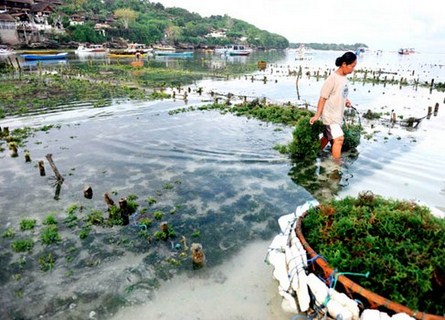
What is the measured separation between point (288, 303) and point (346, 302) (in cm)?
115

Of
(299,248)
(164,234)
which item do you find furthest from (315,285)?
(164,234)

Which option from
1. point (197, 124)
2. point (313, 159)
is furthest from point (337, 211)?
point (197, 124)

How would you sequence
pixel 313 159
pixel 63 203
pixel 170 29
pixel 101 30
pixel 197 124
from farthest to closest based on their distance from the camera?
1. pixel 170 29
2. pixel 101 30
3. pixel 197 124
4. pixel 313 159
5. pixel 63 203

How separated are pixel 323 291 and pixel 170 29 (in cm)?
15761


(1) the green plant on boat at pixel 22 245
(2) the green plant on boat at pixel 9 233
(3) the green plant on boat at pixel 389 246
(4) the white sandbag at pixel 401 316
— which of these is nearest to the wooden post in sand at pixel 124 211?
(1) the green plant on boat at pixel 22 245

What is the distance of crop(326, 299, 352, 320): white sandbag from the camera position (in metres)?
3.92

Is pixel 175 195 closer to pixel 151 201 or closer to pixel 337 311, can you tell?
pixel 151 201

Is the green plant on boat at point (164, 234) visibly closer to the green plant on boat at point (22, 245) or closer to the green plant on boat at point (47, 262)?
the green plant on boat at point (47, 262)

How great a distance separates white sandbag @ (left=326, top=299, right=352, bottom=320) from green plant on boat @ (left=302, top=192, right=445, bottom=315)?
1.48ft

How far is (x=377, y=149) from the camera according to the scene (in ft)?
42.0

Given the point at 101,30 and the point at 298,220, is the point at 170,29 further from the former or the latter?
the point at 298,220

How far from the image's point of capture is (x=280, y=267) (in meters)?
4.90

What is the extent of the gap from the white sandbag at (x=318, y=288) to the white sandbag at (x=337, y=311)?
12 cm

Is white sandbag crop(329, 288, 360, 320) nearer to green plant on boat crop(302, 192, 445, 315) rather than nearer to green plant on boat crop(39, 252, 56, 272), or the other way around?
green plant on boat crop(302, 192, 445, 315)
